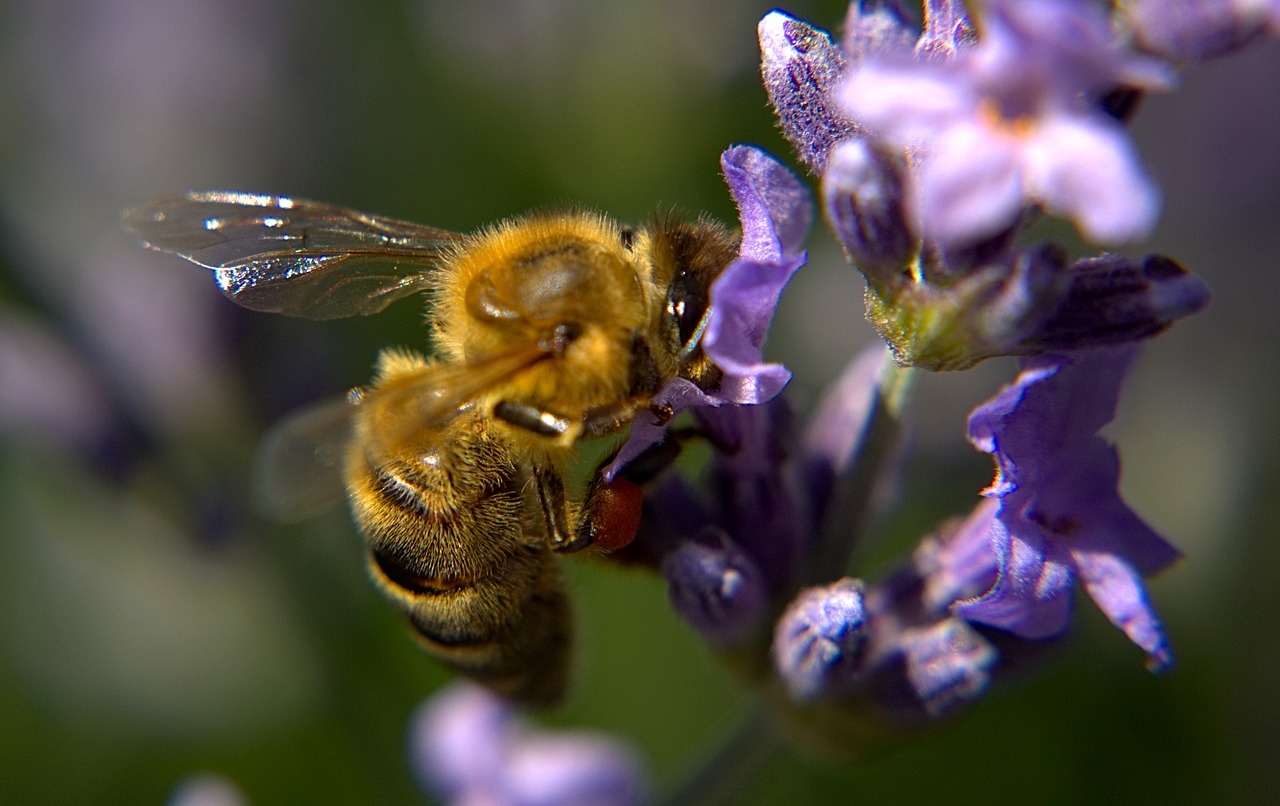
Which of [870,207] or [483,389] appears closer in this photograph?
[870,207]

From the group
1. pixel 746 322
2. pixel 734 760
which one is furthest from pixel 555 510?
pixel 734 760

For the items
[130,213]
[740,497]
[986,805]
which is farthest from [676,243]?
[986,805]

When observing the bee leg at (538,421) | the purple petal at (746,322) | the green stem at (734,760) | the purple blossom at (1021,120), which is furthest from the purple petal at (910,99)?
the green stem at (734,760)

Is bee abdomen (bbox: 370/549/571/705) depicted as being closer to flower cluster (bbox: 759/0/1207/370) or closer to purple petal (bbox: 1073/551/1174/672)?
flower cluster (bbox: 759/0/1207/370)

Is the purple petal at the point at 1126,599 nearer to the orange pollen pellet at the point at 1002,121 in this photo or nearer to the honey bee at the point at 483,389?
the honey bee at the point at 483,389

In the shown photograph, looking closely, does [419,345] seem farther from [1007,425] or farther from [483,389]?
[1007,425]

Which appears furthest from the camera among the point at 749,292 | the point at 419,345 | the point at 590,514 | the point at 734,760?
the point at 419,345

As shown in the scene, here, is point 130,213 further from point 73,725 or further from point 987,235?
point 73,725
